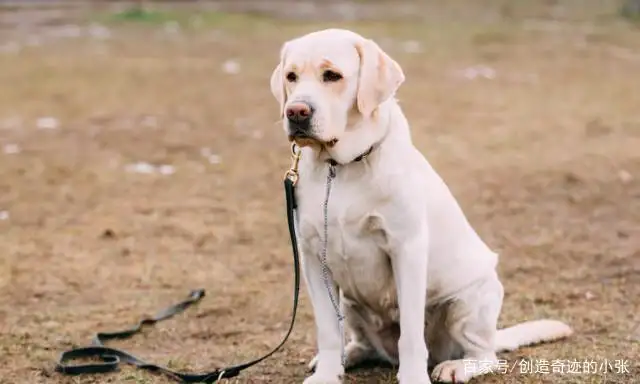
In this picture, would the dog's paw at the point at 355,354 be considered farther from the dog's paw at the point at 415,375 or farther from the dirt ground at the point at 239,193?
the dog's paw at the point at 415,375

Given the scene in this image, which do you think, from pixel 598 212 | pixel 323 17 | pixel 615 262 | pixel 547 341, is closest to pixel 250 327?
pixel 547 341

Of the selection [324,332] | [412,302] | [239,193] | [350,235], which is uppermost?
[350,235]

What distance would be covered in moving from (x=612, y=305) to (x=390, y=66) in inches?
94.3

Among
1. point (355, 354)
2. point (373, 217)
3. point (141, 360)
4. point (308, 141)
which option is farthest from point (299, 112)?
point (141, 360)

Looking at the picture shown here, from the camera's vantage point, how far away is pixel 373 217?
397cm

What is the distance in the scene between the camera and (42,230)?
755 centimetres

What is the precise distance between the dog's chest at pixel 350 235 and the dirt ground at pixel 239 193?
0.55 meters

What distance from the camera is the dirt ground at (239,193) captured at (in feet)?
17.6

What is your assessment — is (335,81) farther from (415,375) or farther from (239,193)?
(239,193)

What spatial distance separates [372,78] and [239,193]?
475cm

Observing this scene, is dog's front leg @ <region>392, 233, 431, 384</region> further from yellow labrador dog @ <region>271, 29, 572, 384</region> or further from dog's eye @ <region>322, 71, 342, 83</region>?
dog's eye @ <region>322, 71, 342, 83</region>

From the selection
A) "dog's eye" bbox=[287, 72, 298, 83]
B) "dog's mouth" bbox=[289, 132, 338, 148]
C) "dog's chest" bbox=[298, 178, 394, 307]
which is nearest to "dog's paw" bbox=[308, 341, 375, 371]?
"dog's chest" bbox=[298, 178, 394, 307]

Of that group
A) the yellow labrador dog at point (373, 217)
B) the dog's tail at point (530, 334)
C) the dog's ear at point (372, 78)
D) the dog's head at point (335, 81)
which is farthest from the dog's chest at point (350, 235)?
the dog's tail at point (530, 334)

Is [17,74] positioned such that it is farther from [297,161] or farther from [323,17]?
[297,161]
